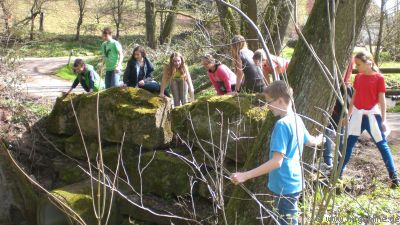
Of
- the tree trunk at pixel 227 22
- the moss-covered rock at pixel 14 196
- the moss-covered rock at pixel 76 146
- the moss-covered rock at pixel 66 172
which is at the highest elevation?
the tree trunk at pixel 227 22

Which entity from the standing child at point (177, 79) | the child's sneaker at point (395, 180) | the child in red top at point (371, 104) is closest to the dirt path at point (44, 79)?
the standing child at point (177, 79)

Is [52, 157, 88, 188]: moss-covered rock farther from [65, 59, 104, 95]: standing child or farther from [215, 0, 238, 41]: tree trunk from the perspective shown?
[215, 0, 238, 41]: tree trunk

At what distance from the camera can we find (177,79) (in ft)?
25.4

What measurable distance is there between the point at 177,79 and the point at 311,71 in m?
3.59

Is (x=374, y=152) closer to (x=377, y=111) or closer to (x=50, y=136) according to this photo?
(x=377, y=111)

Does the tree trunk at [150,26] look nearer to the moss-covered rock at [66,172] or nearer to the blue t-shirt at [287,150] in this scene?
the moss-covered rock at [66,172]

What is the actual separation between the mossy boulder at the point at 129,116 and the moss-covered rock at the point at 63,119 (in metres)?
0.46

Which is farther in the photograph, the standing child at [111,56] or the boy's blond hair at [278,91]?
the standing child at [111,56]

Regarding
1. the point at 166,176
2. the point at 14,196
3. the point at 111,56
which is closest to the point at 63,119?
the point at 111,56

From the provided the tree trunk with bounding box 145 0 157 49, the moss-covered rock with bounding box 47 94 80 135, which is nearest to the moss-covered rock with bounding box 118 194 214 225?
the moss-covered rock with bounding box 47 94 80 135

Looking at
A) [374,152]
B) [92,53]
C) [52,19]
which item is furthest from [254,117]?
[52,19]

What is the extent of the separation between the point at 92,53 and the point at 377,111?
25.5 metres

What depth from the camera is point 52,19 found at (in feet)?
123

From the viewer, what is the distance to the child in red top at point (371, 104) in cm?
552
